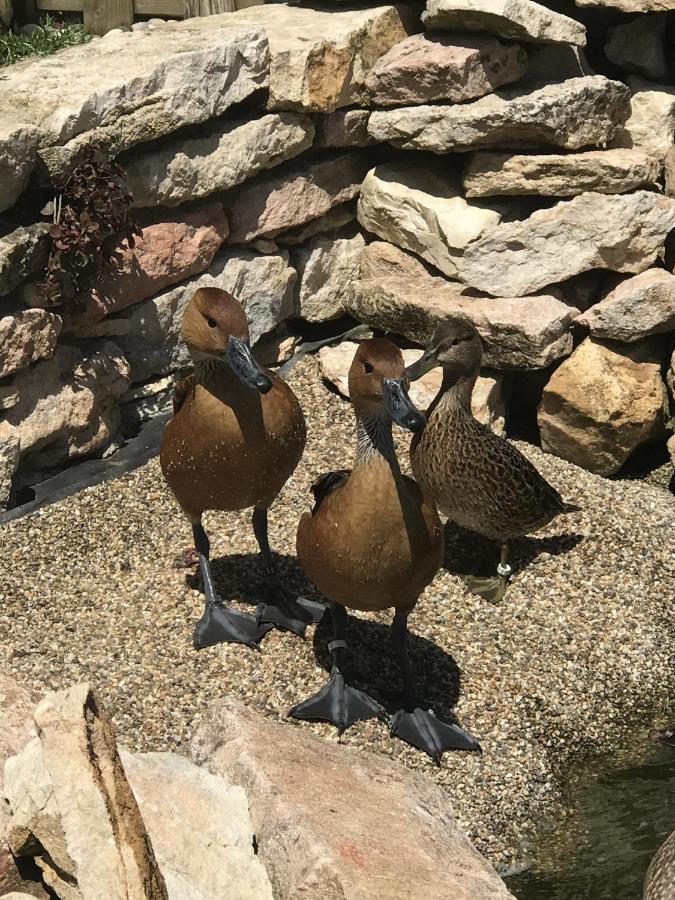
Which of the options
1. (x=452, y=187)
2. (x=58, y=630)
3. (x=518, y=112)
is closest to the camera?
(x=58, y=630)

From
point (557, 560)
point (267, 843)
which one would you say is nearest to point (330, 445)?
point (557, 560)

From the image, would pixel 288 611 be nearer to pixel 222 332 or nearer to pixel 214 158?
pixel 222 332

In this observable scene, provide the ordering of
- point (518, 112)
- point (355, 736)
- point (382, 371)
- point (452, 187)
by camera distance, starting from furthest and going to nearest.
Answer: point (452, 187), point (518, 112), point (355, 736), point (382, 371)

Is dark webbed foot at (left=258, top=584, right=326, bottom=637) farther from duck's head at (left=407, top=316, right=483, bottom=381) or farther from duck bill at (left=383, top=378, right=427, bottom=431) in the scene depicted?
duck bill at (left=383, top=378, right=427, bottom=431)

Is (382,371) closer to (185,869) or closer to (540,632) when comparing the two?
(185,869)

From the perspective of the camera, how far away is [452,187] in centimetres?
737

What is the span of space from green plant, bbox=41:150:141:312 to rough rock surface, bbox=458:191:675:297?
2198mm

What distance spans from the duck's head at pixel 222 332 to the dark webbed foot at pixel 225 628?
126 centimetres

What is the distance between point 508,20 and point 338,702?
→ 13.6ft

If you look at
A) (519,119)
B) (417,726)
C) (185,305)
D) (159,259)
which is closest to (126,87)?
(159,259)

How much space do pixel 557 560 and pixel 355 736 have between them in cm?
179

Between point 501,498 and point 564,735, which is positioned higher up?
point 501,498

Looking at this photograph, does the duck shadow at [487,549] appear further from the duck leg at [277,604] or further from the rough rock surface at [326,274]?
the rough rock surface at [326,274]

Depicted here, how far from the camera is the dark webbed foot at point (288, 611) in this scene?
5359 mm
